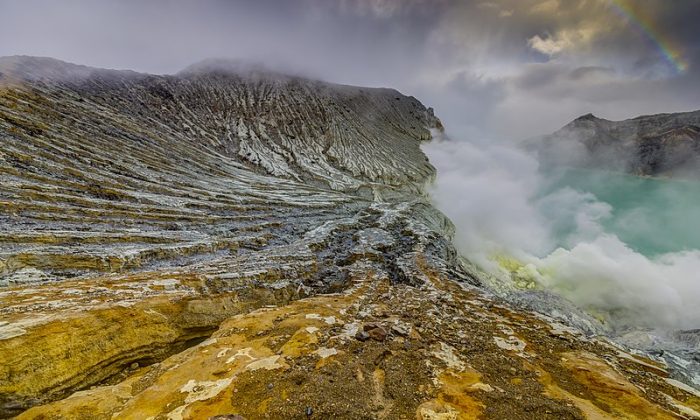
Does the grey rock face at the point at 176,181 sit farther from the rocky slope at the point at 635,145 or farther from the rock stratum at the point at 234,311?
the rocky slope at the point at 635,145

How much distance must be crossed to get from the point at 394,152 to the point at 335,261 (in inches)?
1497

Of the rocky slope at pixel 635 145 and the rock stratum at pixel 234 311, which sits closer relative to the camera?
the rock stratum at pixel 234 311

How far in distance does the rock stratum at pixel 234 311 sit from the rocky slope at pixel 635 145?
7267 centimetres

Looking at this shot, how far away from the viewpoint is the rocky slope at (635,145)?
6103 cm

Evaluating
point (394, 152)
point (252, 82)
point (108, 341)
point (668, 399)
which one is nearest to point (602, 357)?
point (668, 399)

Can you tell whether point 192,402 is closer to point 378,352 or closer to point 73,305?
point 378,352

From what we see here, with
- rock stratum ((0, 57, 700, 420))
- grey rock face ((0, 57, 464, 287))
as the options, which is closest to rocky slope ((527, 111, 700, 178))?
grey rock face ((0, 57, 464, 287))

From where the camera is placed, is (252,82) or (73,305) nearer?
(73,305)

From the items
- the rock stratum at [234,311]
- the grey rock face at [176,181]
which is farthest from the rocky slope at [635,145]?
the rock stratum at [234,311]

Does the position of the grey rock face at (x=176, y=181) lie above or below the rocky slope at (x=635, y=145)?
below

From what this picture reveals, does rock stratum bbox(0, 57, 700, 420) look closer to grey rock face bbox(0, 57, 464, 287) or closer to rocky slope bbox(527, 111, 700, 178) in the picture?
grey rock face bbox(0, 57, 464, 287)

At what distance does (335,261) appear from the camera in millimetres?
12172

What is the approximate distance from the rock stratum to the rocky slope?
72.7 m

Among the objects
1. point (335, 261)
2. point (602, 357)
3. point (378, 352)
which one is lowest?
point (335, 261)
